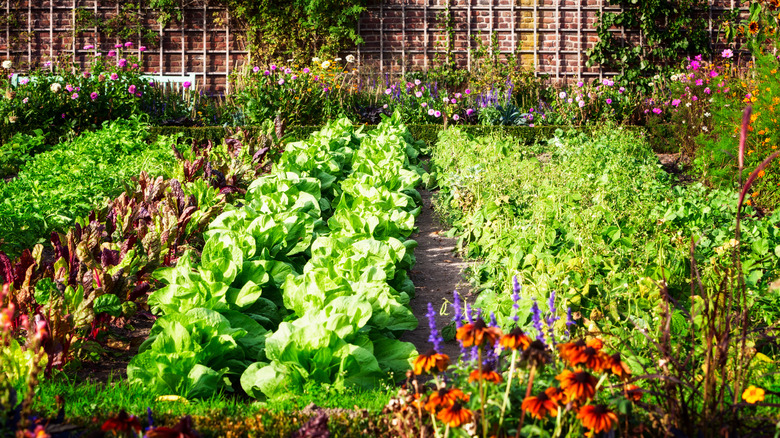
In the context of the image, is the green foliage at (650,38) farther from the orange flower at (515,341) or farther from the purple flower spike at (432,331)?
the orange flower at (515,341)

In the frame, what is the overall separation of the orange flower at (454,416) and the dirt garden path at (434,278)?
1.63 meters

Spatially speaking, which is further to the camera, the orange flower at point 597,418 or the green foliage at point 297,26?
the green foliage at point 297,26

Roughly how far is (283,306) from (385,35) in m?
10.6

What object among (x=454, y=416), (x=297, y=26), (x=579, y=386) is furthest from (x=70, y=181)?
(x=297, y=26)

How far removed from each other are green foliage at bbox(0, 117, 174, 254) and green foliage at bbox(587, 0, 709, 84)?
854 centimetres

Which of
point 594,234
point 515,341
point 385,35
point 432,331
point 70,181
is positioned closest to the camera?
point 515,341

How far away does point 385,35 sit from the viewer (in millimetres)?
13461

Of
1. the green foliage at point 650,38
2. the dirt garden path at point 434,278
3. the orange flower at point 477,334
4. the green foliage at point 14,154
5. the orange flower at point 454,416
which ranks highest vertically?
the green foliage at point 650,38

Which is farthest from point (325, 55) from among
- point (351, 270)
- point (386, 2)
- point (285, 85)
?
point (351, 270)

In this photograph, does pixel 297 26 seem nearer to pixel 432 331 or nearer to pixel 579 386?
pixel 432 331

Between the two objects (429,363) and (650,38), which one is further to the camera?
(650,38)

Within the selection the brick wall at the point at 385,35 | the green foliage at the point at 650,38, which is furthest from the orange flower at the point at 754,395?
the green foliage at the point at 650,38

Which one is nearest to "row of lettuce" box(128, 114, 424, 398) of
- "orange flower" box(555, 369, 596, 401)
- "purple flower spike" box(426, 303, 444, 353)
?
"purple flower spike" box(426, 303, 444, 353)

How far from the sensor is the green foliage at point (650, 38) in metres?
13.2
